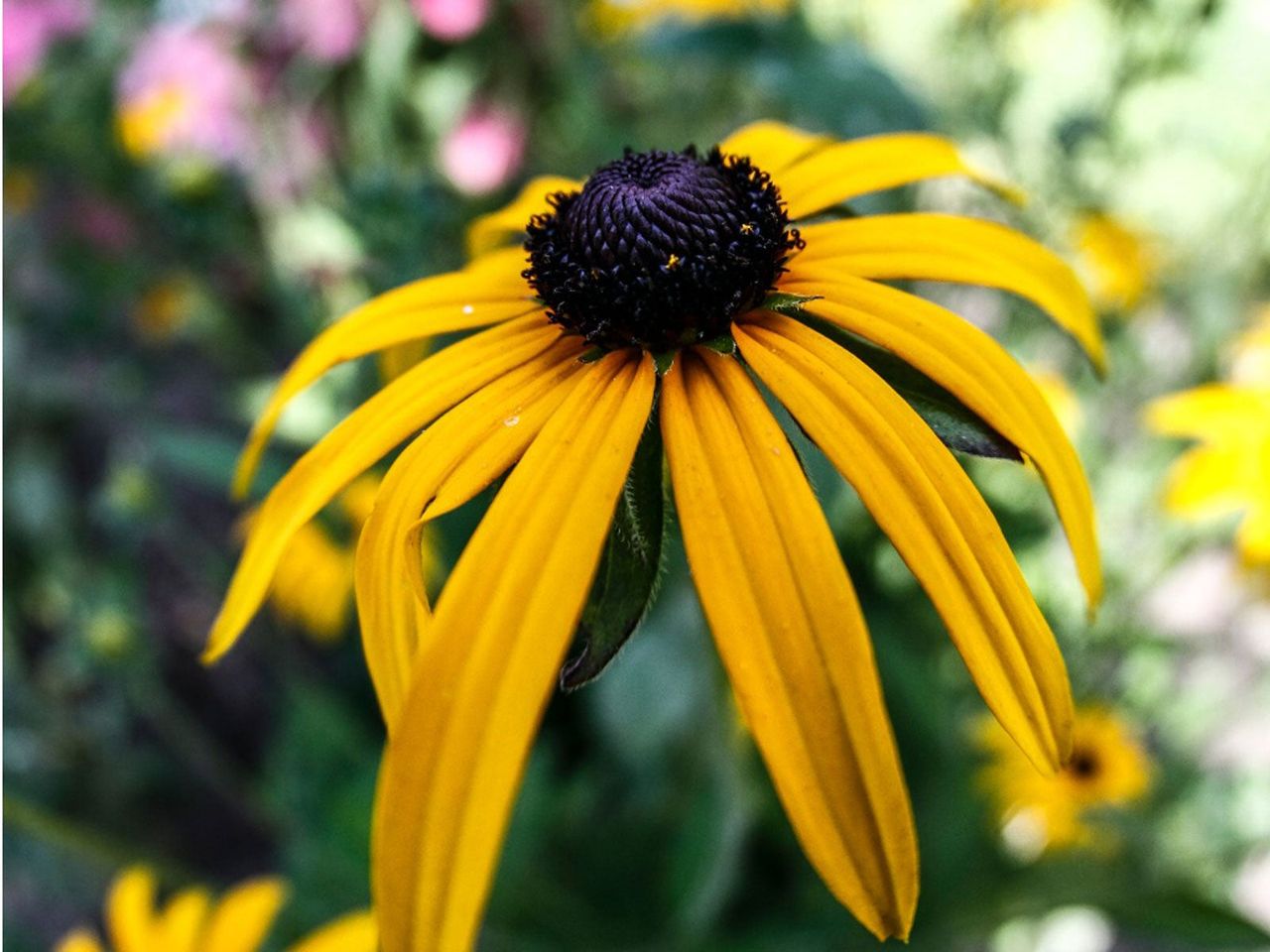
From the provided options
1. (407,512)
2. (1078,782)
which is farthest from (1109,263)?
(407,512)

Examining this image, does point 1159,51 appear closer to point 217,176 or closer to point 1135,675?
point 1135,675

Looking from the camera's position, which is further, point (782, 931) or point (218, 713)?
point (218, 713)

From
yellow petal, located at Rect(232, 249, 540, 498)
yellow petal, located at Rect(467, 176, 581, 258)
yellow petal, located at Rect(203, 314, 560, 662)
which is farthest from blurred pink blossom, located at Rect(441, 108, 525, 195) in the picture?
yellow petal, located at Rect(203, 314, 560, 662)

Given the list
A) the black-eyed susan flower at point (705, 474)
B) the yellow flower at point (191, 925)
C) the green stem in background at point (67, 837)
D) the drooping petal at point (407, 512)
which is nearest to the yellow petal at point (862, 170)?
the black-eyed susan flower at point (705, 474)

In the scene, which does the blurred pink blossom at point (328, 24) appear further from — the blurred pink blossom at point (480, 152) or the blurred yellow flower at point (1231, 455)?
the blurred yellow flower at point (1231, 455)

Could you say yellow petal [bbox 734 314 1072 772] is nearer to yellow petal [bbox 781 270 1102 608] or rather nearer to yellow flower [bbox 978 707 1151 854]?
yellow petal [bbox 781 270 1102 608]

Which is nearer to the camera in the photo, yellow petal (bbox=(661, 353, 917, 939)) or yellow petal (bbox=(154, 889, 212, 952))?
yellow petal (bbox=(661, 353, 917, 939))

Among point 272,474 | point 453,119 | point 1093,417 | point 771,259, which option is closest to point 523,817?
point 272,474
